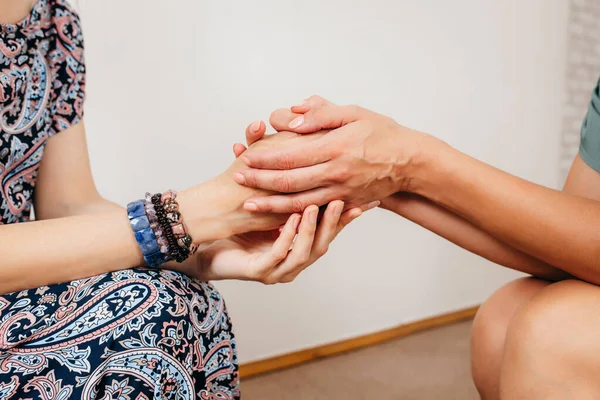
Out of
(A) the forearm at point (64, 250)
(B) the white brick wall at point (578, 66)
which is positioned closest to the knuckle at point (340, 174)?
(A) the forearm at point (64, 250)

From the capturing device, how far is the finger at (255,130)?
3.19ft

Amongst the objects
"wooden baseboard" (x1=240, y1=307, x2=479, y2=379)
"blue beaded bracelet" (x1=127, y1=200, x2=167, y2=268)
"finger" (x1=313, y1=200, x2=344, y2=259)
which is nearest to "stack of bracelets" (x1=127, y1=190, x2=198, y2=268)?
"blue beaded bracelet" (x1=127, y1=200, x2=167, y2=268)

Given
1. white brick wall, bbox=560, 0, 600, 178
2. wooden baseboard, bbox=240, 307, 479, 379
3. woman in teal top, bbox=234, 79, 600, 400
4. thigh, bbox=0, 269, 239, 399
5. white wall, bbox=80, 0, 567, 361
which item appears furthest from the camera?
white brick wall, bbox=560, 0, 600, 178

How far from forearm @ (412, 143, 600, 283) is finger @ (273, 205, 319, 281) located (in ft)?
0.77

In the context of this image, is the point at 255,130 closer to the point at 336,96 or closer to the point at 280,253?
the point at 280,253

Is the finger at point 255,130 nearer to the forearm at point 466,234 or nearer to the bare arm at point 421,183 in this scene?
the bare arm at point 421,183

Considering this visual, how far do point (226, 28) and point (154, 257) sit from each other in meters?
0.89

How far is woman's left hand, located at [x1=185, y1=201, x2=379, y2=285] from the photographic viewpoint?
87cm

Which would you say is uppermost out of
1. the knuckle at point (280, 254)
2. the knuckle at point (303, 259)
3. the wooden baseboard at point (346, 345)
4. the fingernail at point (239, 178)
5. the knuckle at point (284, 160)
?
the knuckle at point (284, 160)

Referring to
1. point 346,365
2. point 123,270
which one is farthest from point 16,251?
point 346,365

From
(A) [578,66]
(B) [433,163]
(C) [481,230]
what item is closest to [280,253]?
(B) [433,163]

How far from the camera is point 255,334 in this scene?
5.73 feet

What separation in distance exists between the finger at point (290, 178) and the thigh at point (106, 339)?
22 cm

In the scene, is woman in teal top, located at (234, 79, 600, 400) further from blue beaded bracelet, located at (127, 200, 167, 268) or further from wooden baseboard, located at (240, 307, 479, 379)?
wooden baseboard, located at (240, 307, 479, 379)
